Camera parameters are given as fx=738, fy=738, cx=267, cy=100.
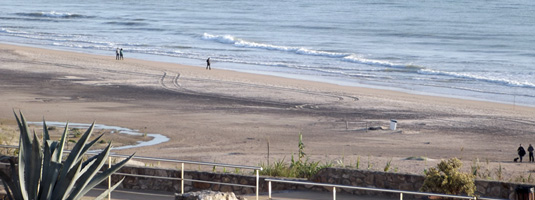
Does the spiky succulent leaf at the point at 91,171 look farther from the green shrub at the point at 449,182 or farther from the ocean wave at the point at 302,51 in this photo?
the ocean wave at the point at 302,51

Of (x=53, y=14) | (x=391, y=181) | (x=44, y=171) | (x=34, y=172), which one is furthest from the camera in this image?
(x=53, y=14)

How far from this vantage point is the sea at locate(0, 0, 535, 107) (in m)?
36.2

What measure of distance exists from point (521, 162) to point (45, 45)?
121 ft

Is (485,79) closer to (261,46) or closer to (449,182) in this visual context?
(261,46)

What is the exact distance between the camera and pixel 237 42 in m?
53.7

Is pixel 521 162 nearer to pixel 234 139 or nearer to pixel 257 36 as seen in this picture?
pixel 234 139

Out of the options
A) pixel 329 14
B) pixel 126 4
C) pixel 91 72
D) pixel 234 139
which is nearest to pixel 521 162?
pixel 234 139

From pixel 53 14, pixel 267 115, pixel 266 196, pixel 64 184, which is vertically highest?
pixel 53 14

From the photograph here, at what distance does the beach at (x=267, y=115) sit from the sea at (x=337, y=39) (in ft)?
13.9

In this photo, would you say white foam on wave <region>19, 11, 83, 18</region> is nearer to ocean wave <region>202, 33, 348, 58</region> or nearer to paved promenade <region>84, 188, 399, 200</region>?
ocean wave <region>202, 33, 348, 58</region>

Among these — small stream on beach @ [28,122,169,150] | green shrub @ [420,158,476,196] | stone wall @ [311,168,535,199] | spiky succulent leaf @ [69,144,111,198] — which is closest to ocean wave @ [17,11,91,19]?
small stream on beach @ [28,122,169,150]

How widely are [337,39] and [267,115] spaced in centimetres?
3356

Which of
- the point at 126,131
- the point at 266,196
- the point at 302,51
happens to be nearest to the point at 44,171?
the point at 266,196

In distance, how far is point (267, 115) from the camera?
23.7m
